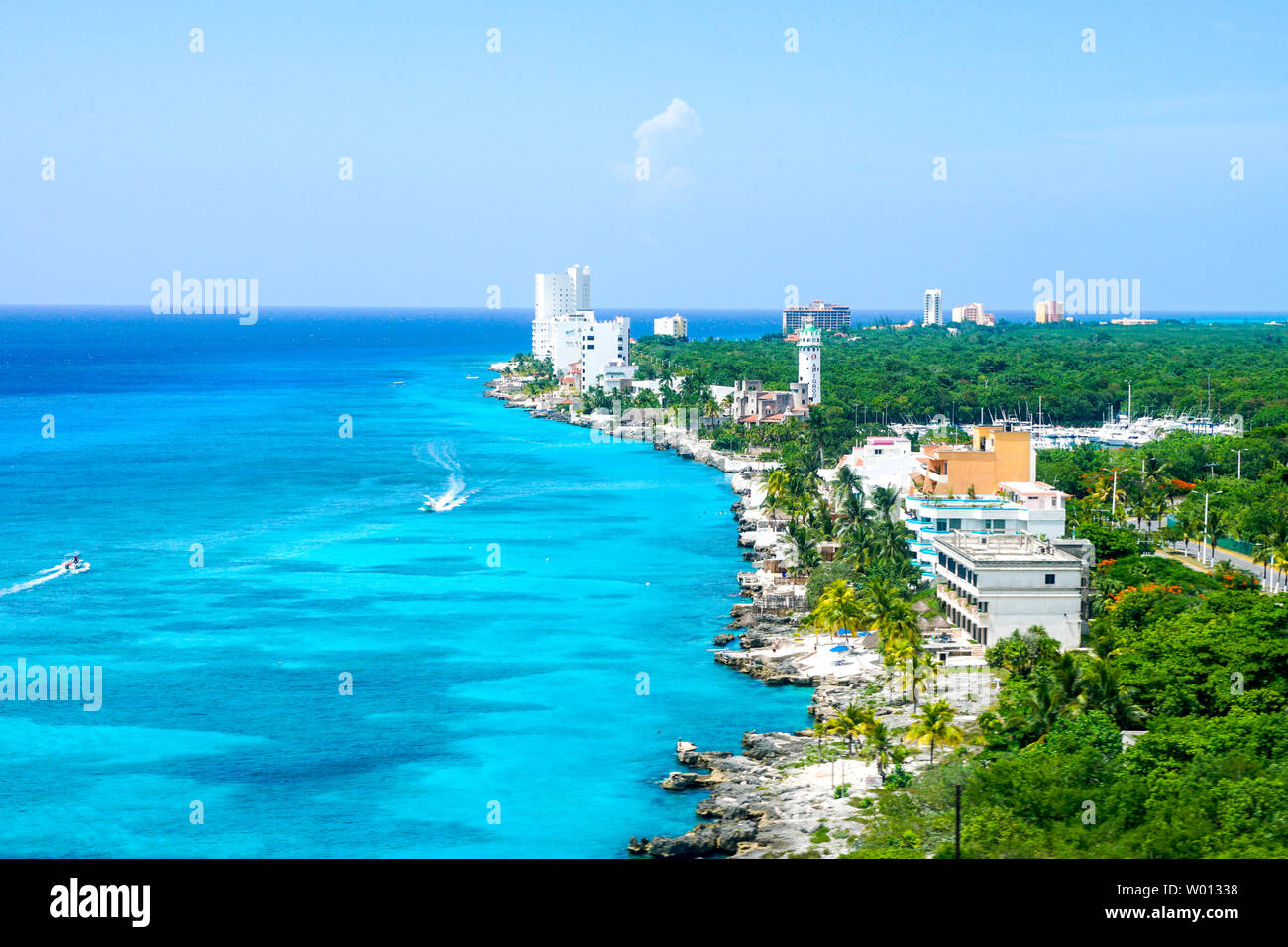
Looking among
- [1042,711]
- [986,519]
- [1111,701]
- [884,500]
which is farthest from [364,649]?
[1111,701]

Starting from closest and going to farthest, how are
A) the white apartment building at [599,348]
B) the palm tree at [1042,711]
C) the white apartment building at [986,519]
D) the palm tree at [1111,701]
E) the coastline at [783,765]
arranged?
the coastline at [783,765]
the palm tree at [1042,711]
the palm tree at [1111,701]
the white apartment building at [986,519]
the white apartment building at [599,348]

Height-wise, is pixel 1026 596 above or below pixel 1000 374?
below

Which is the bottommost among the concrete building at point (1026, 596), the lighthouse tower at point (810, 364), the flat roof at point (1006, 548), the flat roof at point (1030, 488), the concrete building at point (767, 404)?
the concrete building at point (1026, 596)

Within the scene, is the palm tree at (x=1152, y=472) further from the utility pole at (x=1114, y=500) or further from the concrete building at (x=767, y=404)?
the concrete building at (x=767, y=404)

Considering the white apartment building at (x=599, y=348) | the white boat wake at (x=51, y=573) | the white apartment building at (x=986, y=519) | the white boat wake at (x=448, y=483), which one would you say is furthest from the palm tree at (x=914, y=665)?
the white apartment building at (x=599, y=348)

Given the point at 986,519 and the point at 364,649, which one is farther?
the point at 986,519

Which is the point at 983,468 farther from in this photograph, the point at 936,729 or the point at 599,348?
the point at 599,348
